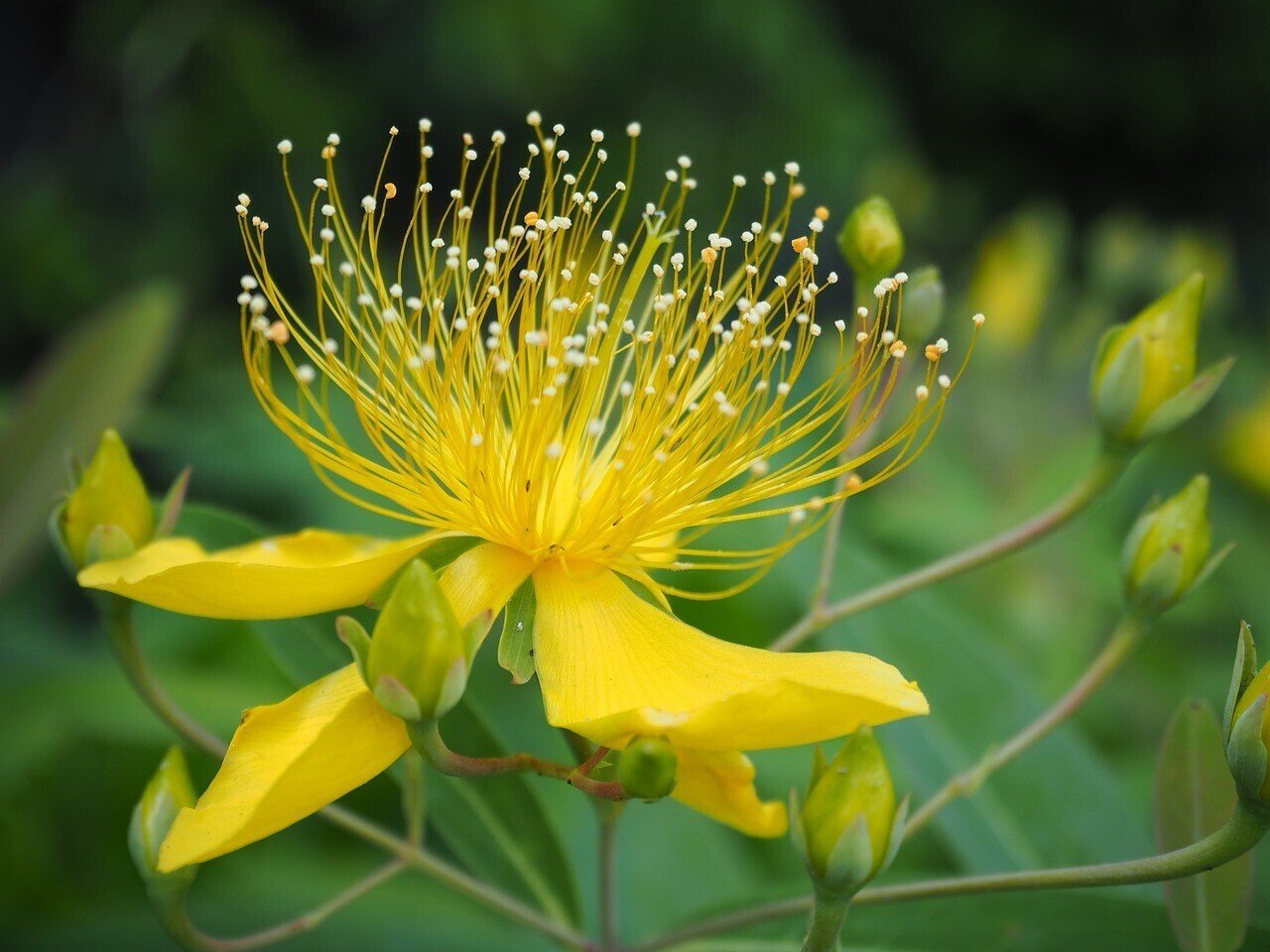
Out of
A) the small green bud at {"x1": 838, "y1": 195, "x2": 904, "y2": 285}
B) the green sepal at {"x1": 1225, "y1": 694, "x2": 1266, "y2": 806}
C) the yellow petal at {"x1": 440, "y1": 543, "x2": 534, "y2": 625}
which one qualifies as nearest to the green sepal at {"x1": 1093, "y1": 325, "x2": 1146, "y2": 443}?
the small green bud at {"x1": 838, "y1": 195, "x2": 904, "y2": 285}

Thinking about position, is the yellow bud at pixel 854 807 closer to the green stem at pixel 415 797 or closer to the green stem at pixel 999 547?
the green stem at pixel 999 547

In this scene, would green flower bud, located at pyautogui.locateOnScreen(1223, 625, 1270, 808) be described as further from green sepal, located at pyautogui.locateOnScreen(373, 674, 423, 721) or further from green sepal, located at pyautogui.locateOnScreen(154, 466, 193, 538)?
green sepal, located at pyautogui.locateOnScreen(154, 466, 193, 538)

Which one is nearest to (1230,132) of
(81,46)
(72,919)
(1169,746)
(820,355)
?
(820,355)

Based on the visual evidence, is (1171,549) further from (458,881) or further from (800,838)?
(458,881)

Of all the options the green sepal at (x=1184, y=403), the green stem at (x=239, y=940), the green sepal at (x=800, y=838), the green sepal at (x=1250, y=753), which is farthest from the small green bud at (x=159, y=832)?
the green sepal at (x=1184, y=403)

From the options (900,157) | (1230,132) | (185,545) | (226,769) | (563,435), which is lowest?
(226,769)

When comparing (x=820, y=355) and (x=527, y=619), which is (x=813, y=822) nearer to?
(x=527, y=619)
